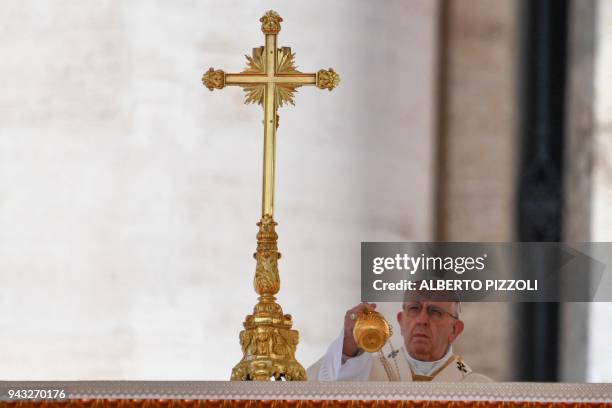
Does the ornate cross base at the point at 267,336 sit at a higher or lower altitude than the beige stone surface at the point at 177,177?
lower

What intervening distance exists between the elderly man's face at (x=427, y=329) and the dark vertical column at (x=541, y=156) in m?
1.25

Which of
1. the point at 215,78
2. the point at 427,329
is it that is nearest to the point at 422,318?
the point at 427,329

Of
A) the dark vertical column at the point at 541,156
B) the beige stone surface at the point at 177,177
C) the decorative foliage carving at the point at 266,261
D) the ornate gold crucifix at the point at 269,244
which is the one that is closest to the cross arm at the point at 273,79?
the ornate gold crucifix at the point at 269,244

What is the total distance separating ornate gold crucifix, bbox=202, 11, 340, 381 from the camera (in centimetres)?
370

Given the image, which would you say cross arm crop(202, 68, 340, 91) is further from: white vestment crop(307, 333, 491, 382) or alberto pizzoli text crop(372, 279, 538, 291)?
alberto pizzoli text crop(372, 279, 538, 291)

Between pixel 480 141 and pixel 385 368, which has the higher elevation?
pixel 480 141

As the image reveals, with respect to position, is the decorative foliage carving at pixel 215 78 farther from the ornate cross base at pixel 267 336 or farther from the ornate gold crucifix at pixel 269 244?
the ornate cross base at pixel 267 336

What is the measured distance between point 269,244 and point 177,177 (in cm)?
213

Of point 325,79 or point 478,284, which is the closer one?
point 325,79

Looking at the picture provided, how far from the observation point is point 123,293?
5855 millimetres

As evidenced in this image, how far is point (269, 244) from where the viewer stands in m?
3.84

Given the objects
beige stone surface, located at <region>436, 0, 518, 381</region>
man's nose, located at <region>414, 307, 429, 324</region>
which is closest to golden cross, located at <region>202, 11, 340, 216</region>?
man's nose, located at <region>414, 307, 429, 324</region>

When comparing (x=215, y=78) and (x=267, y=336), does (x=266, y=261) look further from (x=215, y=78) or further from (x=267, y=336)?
(x=215, y=78)

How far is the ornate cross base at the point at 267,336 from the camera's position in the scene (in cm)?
368
